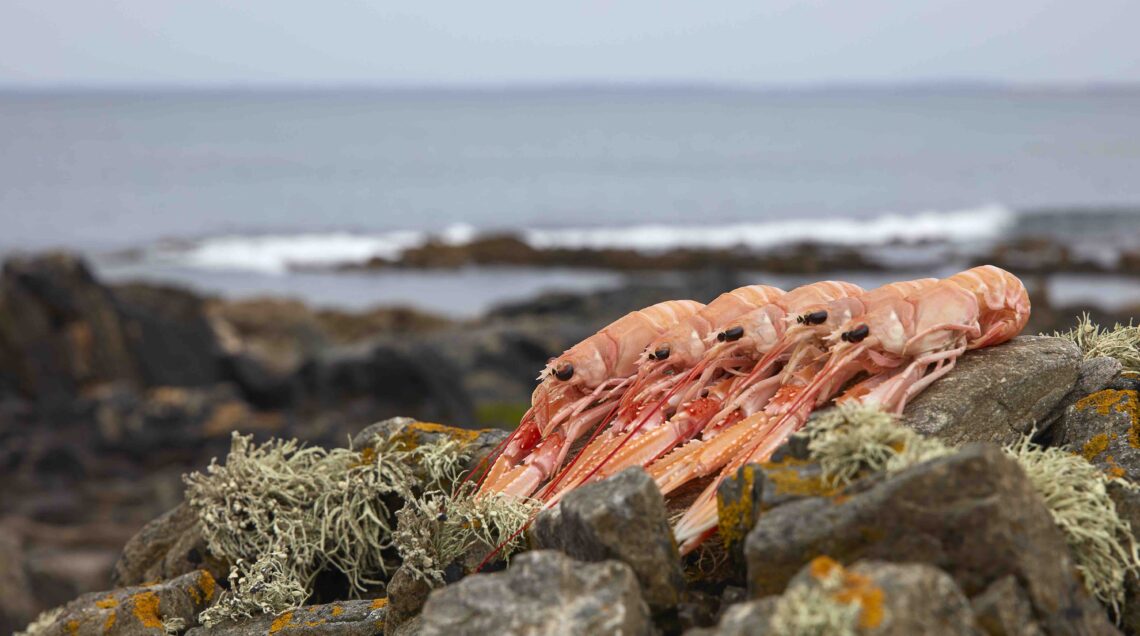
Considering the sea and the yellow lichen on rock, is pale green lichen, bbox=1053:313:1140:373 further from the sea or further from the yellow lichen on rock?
the sea

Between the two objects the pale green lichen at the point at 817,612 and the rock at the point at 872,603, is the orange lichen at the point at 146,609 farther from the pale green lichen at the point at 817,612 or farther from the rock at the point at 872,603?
the pale green lichen at the point at 817,612

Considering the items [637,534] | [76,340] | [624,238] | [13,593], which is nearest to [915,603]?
[637,534]

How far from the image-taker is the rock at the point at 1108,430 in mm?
5246

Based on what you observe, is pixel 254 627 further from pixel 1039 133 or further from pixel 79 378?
pixel 1039 133

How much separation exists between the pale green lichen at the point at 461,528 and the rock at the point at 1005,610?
215cm

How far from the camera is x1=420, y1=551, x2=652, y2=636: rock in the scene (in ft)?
13.2

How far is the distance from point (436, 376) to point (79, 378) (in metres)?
7.91

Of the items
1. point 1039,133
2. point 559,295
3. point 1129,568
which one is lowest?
point 1039,133

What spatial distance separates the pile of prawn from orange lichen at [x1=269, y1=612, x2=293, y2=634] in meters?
1.15

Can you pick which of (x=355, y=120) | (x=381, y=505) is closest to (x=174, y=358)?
(x=381, y=505)

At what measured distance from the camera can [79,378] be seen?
2383 cm

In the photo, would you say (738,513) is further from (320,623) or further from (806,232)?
(806,232)

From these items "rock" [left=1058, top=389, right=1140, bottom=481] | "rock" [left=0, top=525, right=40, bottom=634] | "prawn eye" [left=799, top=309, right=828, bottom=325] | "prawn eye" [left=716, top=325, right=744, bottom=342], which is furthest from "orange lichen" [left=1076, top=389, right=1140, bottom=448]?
"rock" [left=0, top=525, right=40, bottom=634]

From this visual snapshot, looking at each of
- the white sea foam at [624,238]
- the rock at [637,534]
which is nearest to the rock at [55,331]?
the rock at [637,534]
